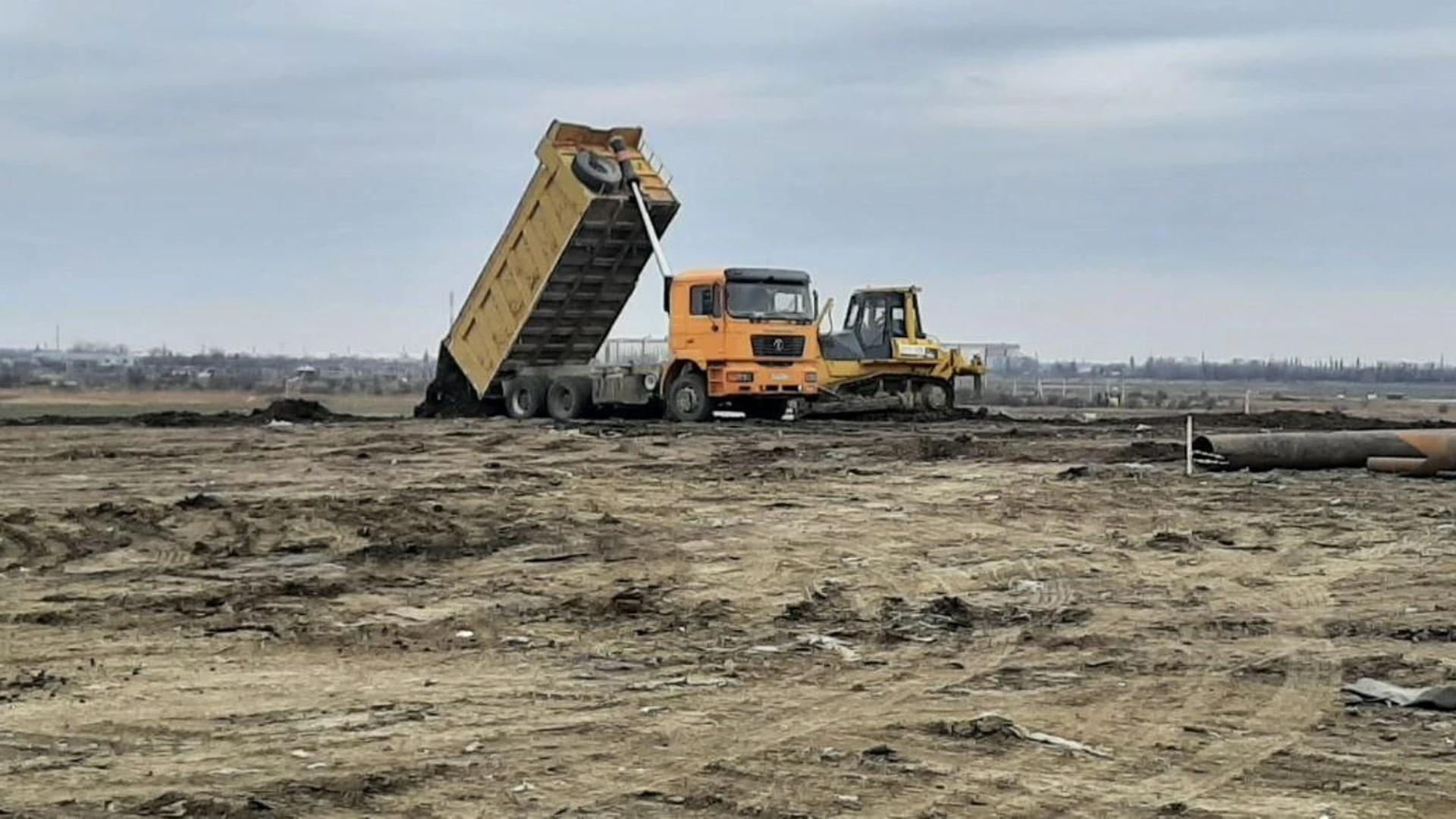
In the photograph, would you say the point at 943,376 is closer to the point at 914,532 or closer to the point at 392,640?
the point at 914,532

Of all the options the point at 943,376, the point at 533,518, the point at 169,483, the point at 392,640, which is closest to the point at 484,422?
the point at 943,376

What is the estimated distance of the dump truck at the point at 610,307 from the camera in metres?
28.1

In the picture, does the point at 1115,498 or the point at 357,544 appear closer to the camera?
the point at 357,544

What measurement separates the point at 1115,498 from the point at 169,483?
30.3 feet

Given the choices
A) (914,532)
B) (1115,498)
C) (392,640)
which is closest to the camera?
(392,640)

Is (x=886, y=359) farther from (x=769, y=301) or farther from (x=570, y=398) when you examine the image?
(x=570, y=398)

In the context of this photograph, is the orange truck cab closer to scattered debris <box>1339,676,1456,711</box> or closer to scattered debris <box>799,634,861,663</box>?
scattered debris <box>799,634,861,663</box>

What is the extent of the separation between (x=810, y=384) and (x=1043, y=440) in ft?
19.0

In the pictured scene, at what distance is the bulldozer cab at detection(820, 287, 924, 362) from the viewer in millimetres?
31594

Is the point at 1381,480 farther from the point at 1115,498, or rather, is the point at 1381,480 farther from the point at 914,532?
the point at 914,532

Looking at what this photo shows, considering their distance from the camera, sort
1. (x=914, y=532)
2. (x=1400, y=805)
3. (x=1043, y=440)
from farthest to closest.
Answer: (x=1043, y=440) < (x=914, y=532) < (x=1400, y=805)

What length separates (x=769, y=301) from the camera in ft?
95.4

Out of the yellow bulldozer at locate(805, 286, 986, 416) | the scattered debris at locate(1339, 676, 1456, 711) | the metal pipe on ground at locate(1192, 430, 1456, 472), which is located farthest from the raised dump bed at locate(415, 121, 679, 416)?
the scattered debris at locate(1339, 676, 1456, 711)

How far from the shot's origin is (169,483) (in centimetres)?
1783
